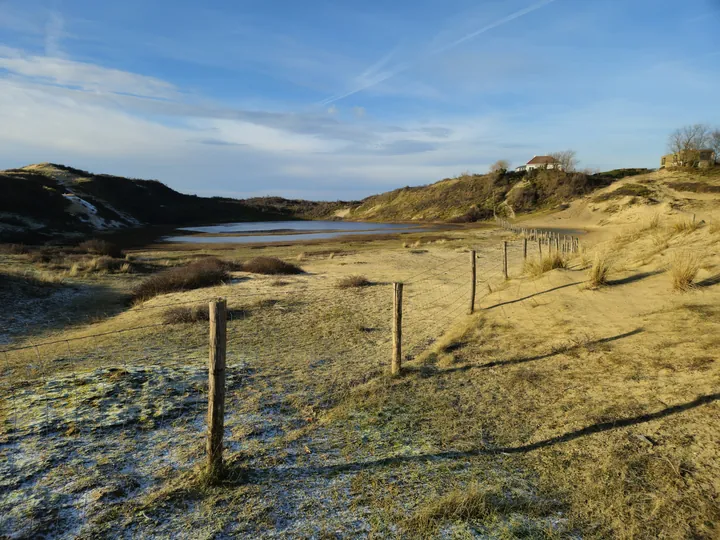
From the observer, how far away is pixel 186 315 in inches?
495

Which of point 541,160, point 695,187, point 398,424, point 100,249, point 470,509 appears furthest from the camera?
point 541,160

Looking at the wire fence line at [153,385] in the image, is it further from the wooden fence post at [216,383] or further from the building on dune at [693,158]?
the building on dune at [693,158]

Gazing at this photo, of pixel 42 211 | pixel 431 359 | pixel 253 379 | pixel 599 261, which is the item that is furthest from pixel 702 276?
pixel 42 211

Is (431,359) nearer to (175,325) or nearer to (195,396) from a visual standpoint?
(195,396)

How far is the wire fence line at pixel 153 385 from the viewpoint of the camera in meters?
4.53

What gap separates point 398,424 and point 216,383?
267cm

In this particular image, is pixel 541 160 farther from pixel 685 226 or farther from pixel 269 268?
pixel 269 268

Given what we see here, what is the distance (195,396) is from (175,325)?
18.9 feet

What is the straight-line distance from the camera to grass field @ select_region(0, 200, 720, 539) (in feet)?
13.5

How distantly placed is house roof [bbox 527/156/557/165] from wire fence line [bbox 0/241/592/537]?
301ft

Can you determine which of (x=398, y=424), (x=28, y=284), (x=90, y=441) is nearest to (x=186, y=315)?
(x=90, y=441)

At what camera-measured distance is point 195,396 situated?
6.91 m

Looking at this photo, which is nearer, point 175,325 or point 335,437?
point 335,437

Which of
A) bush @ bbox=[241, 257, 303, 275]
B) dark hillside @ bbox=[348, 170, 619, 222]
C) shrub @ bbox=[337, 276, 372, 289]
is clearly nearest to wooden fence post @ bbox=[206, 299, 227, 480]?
shrub @ bbox=[337, 276, 372, 289]
